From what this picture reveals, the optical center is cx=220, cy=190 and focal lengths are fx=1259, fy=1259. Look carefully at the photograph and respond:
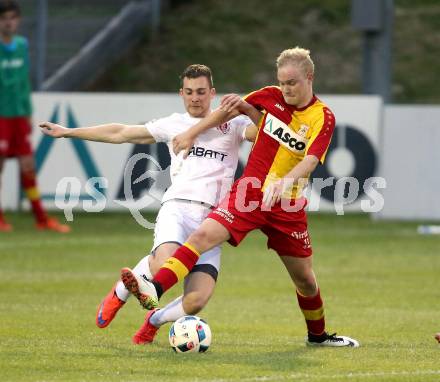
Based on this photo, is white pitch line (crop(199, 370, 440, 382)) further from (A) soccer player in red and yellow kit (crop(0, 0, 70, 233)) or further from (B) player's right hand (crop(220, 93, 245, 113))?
(A) soccer player in red and yellow kit (crop(0, 0, 70, 233))

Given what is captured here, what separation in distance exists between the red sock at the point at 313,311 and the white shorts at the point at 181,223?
0.68 metres

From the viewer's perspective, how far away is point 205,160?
9117 mm

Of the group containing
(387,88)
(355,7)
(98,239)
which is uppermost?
(355,7)

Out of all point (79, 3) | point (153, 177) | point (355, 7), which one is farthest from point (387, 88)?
point (79, 3)

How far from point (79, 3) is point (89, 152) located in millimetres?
6468

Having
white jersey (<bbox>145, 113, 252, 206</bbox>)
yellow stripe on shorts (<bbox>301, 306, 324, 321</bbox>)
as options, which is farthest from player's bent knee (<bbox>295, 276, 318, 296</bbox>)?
white jersey (<bbox>145, 113, 252, 206</bbox>)

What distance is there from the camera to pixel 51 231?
17.7 meters

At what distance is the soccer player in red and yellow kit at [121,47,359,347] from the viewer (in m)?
8.38

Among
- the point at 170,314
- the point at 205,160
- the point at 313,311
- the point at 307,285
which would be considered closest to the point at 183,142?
the point at 205,160

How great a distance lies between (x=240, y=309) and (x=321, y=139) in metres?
3.58

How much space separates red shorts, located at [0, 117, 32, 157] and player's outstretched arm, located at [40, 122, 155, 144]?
8282 millimetres

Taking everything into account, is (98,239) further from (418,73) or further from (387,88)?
(418,73)

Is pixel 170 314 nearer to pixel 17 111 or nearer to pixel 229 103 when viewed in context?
pixel 229 103

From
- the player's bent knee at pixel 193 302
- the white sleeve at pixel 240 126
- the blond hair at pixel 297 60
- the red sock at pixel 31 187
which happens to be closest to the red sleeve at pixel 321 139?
the blond hair at pixel 297 60
